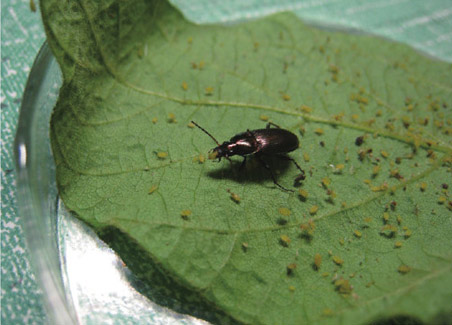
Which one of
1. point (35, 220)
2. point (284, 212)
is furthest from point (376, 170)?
point (35, 220)

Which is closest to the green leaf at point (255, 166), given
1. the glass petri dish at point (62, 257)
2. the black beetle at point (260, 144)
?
the black beetle at point (260, 144)

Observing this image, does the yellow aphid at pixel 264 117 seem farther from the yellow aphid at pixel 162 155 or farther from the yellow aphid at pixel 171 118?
the yellow aphid at pixel 162 155

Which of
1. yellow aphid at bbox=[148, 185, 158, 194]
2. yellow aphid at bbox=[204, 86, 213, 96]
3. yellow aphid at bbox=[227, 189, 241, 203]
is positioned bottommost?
yellow aphid at bbox=[227, 189, 241, 203]

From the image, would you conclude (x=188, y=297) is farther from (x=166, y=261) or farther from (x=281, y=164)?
(x=281, y=164)

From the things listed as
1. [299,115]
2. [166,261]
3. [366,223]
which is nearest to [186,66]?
[299,115]

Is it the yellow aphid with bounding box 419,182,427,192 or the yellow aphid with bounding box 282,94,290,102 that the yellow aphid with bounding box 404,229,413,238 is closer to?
the yellow aphid with bounding box 419,182,427,192

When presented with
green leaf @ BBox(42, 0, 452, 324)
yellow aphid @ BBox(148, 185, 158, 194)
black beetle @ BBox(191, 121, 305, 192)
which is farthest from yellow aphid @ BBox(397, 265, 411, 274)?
yellow aphid @ BBox(148, 185, 158, 194)

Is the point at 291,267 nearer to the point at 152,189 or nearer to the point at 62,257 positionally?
the point at 152,189
